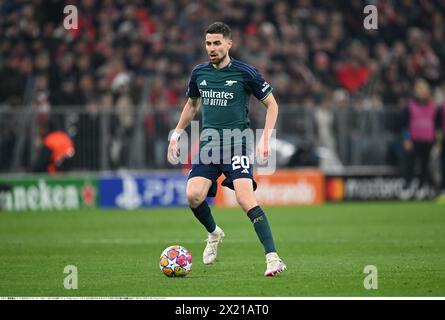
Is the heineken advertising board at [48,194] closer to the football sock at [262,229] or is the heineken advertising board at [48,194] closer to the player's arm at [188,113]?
the player's arm at [188,113]

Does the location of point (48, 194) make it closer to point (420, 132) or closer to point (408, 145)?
point (408, 145)

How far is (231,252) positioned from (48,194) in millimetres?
9410

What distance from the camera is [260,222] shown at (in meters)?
10.4

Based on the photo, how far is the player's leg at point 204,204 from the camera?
428 inches

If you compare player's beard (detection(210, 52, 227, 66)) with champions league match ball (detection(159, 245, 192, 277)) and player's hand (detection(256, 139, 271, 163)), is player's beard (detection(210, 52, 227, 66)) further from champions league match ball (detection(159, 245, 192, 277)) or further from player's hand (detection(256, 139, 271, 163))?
champions league match ball (detection(159, 245, 192, 277))

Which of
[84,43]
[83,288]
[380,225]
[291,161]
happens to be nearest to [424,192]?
[291,161]

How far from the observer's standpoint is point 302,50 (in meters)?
25.6

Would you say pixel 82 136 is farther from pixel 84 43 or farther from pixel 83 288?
pixel 83 288

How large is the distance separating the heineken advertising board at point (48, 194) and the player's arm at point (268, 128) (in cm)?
1157

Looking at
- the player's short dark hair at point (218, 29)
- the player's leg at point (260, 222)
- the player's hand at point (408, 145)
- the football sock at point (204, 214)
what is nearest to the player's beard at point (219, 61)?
the player's short dark hair at point (218, 29)

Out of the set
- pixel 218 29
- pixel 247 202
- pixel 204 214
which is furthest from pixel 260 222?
pixel 218 29

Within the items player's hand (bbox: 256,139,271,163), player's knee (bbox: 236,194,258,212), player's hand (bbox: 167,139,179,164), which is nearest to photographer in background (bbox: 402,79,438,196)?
player's hand (bbox: 167,139,179,164)

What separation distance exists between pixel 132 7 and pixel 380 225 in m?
10.8

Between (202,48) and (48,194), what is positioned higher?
(202,48)
